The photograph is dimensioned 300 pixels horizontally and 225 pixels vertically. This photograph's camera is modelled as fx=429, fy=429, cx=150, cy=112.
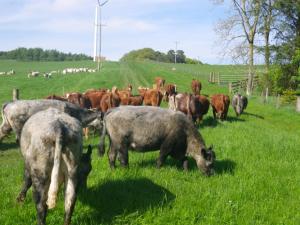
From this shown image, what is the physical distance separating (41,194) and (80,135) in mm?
1105

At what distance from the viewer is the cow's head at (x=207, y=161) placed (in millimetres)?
10141

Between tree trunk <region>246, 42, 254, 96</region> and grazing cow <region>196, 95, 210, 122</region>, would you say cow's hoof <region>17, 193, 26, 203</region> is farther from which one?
tree trunk <region>246, 42, 254, 96</region>

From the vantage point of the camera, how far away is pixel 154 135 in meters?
10.2

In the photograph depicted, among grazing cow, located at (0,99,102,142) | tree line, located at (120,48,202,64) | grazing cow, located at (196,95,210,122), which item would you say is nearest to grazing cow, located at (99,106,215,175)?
grazing cow, located at (0,99,102,142)

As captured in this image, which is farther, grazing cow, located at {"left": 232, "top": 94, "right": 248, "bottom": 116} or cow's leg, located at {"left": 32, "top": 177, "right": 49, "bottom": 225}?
grazing cow, located at {"left": 232, "top": 94, "right": 248, "bottom": 116}

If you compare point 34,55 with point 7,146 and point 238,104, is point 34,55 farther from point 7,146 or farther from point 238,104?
point 7,146

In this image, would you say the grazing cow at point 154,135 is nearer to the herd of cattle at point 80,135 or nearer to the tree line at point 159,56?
the herd of cattle at point 80,135

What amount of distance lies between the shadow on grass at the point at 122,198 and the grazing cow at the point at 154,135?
4.18ft

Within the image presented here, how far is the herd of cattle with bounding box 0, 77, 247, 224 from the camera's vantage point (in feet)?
21.1

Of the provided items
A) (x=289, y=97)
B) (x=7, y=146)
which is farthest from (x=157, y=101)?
(x=289, y=97)

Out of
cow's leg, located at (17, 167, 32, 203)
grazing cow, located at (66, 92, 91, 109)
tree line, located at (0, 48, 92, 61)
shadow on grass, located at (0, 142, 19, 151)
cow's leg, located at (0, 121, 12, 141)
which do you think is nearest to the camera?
cow's leg, located at (17, 167, 32, 203)

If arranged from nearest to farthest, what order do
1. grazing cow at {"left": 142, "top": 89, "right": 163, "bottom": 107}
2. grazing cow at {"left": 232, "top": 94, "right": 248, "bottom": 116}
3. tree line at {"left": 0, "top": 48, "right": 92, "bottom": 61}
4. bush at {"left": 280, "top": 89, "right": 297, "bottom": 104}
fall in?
grazing cow at {"left": 142, "top": 89, "right": 163, "bottom": 107}, grazing cow at {"left": 232, "top": 94, "right": 248, "bottom": 116}, bush at {"left": 280, "top": 89, "right": 297, "bottom": 104}, tree line at {"left": 0, "top": 48, "right": 92, "bottom": 61}

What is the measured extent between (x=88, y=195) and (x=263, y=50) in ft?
132

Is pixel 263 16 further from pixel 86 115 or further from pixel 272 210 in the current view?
pixel 272 210
